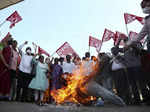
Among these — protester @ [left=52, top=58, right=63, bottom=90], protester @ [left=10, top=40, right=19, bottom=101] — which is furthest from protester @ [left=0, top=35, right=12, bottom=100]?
protester @ [left=52, top=58, right=63, bottom=90]

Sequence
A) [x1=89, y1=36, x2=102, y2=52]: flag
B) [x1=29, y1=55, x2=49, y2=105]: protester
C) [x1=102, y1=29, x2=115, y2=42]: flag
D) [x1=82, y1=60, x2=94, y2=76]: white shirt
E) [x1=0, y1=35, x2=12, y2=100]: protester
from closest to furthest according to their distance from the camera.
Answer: [x1=82, y1=60, x2=94, y2=76]: white shirt, [x1=0, y1=35, x2=12, y2=100]: protester, [x1=29, y1=55, x2=49, y2=105]: protester, [x1=102, y1=29, x2=115, y2=42]: flag, [x1=89, y1=36, x2=102, y2=52]: flag

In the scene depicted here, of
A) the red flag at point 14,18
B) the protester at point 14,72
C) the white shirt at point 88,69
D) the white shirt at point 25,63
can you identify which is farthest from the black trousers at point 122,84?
the red flag at point 14,18

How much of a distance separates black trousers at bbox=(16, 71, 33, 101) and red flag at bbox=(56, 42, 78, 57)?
3.55 meters

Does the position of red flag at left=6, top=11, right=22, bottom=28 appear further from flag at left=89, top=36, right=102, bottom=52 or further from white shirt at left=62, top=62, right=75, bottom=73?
flag at left=89, top=36, right=102, bottom=52

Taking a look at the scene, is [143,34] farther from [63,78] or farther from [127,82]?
[63,78]

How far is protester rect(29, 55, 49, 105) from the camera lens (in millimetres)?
6695

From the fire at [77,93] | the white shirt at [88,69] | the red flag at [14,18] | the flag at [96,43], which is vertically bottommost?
the fire at [77,93]

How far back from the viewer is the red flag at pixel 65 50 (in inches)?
→ 408

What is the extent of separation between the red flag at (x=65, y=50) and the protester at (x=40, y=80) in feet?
9.84

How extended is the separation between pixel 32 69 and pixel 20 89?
0.88 meters

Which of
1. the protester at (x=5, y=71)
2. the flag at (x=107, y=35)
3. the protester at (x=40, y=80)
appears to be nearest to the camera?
the protester at (x=5, y=71)

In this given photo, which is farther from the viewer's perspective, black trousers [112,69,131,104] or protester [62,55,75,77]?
protester [62,55,75,77]

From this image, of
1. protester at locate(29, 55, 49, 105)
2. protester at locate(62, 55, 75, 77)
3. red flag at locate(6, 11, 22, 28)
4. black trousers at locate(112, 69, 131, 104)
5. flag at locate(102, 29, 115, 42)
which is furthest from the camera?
flag at locate(102, 29, 115, 42)

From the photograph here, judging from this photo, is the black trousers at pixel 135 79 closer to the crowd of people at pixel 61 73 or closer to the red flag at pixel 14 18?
the crowd of people at pixel 61 73
